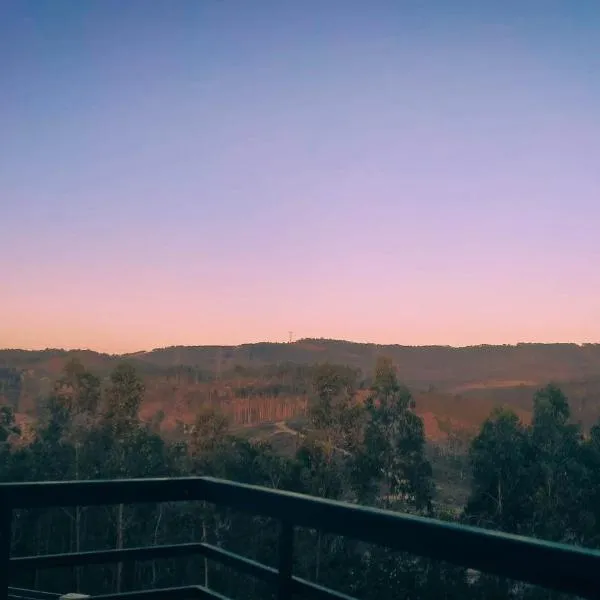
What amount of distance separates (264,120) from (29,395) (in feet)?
82.2

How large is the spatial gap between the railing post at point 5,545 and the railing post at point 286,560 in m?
0.70

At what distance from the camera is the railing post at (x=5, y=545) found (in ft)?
5.95

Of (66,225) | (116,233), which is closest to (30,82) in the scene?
(66,225)

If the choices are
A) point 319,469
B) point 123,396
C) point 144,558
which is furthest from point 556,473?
point 144,558

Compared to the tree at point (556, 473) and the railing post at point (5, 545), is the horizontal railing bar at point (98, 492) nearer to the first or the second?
the railing post at point (5, 545)

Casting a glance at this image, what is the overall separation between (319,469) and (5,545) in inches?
912

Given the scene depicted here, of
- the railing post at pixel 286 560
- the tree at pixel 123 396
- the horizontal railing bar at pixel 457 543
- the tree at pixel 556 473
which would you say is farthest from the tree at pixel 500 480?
the horizontal railing bar at pixel 457 543

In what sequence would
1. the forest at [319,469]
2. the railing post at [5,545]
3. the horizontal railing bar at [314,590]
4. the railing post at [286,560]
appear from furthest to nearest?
the forest at [319,469], the railing post at [5,545], the railing post at [286,560], the horizontal railing bar at [314,590]

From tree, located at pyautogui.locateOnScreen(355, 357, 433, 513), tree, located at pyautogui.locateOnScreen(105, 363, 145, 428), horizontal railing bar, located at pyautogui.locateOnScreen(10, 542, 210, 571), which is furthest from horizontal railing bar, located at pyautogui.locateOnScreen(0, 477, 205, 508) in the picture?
tree, located at pyautogui.locateOnScreen(105, 363, 145, 428)

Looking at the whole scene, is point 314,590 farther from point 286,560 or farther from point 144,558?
point 144,558

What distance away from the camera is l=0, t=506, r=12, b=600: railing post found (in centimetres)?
181

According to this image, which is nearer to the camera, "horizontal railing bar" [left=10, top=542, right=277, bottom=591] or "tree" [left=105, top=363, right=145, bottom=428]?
"horizontal railing bar" [left=10, top=542, right=277, bottom=591]

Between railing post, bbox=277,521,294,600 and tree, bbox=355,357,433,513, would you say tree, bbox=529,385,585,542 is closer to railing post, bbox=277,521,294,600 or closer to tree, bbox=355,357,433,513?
tree, bbox=355,357,433,513

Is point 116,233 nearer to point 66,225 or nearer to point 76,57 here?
point 66,225
